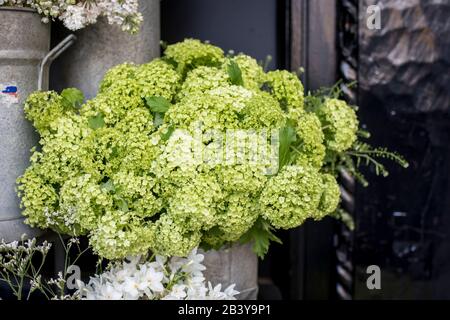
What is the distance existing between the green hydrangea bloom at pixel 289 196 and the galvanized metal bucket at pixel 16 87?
0.63m

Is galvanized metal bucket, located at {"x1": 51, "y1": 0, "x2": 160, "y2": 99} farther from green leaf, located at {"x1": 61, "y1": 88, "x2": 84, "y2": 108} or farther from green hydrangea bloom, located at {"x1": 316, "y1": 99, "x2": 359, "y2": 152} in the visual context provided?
green hydrangea bloom, located at {"x1": 316, "y1": 99, "x2": 359, "y2": 152}

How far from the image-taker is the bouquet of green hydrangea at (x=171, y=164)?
1.48 m

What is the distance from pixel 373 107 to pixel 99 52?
964 mm

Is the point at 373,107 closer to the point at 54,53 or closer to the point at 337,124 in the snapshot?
the point at 337,124

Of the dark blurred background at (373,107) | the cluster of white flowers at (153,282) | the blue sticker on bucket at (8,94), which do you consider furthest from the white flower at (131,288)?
the dark blurred background at (373,107)

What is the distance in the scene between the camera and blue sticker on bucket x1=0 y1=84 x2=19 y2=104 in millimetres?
1599

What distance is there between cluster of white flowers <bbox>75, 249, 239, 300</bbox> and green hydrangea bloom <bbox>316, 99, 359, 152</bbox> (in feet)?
1.71

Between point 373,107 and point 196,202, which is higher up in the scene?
point 373,107

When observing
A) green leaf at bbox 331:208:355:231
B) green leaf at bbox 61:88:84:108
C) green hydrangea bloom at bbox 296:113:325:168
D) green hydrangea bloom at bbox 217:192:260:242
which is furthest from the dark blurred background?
green hydrangea bloom at bbox 217:192:260:242

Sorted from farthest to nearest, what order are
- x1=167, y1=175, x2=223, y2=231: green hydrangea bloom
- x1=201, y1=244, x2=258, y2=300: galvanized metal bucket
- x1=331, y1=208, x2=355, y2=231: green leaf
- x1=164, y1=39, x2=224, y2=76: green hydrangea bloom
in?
1. x1=331, y1=208, x2=355, y2=231: green leaf
2. x1=201, y1=244, x2=258, y2=300: galvanized metal bucket
3. x1=164, y1=39, x2=224, y2=76: green hydrangea bloom
4. x1=167, y1=175, x2=223, y2=231: green hydrangea bloom

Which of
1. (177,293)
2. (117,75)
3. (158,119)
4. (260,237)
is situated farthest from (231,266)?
(117,75)

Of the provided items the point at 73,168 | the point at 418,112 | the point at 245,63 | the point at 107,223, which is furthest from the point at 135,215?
the point at 418,112

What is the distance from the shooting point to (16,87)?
1.61 m

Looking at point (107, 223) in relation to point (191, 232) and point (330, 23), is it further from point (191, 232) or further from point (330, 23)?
point (330, 23)
